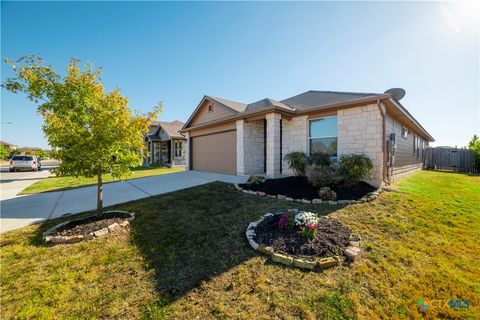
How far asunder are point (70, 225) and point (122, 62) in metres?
7.79

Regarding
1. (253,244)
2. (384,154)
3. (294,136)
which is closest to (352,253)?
(253,244)

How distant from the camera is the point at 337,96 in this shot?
326 inches

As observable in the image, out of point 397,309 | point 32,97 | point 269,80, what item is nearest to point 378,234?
point 397,309

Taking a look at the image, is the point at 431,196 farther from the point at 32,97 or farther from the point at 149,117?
the point at 32,97

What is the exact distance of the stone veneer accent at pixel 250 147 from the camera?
954 cm

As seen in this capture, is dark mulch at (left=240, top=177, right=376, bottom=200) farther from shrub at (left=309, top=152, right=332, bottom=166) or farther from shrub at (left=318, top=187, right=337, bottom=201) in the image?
shrub at (left=309, top=152, right=332, bottom=166)

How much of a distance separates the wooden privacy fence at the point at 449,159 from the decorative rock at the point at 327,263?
1952 cm

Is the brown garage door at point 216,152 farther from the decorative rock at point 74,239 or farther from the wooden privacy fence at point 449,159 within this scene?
the wooden privacy fence at point 449,159

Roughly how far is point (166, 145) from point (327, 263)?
21.9 meters

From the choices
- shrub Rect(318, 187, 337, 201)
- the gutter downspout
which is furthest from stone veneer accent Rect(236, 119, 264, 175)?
the gutter downspout

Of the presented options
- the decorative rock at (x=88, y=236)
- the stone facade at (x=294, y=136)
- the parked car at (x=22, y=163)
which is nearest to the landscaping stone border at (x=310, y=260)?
the decorative rock at (x=88, y=236)

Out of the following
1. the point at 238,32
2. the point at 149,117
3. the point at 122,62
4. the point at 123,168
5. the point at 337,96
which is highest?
the point at 238,32

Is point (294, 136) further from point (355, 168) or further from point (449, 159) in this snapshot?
point (449, 159)

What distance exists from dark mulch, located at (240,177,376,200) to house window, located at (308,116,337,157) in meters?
1.51
